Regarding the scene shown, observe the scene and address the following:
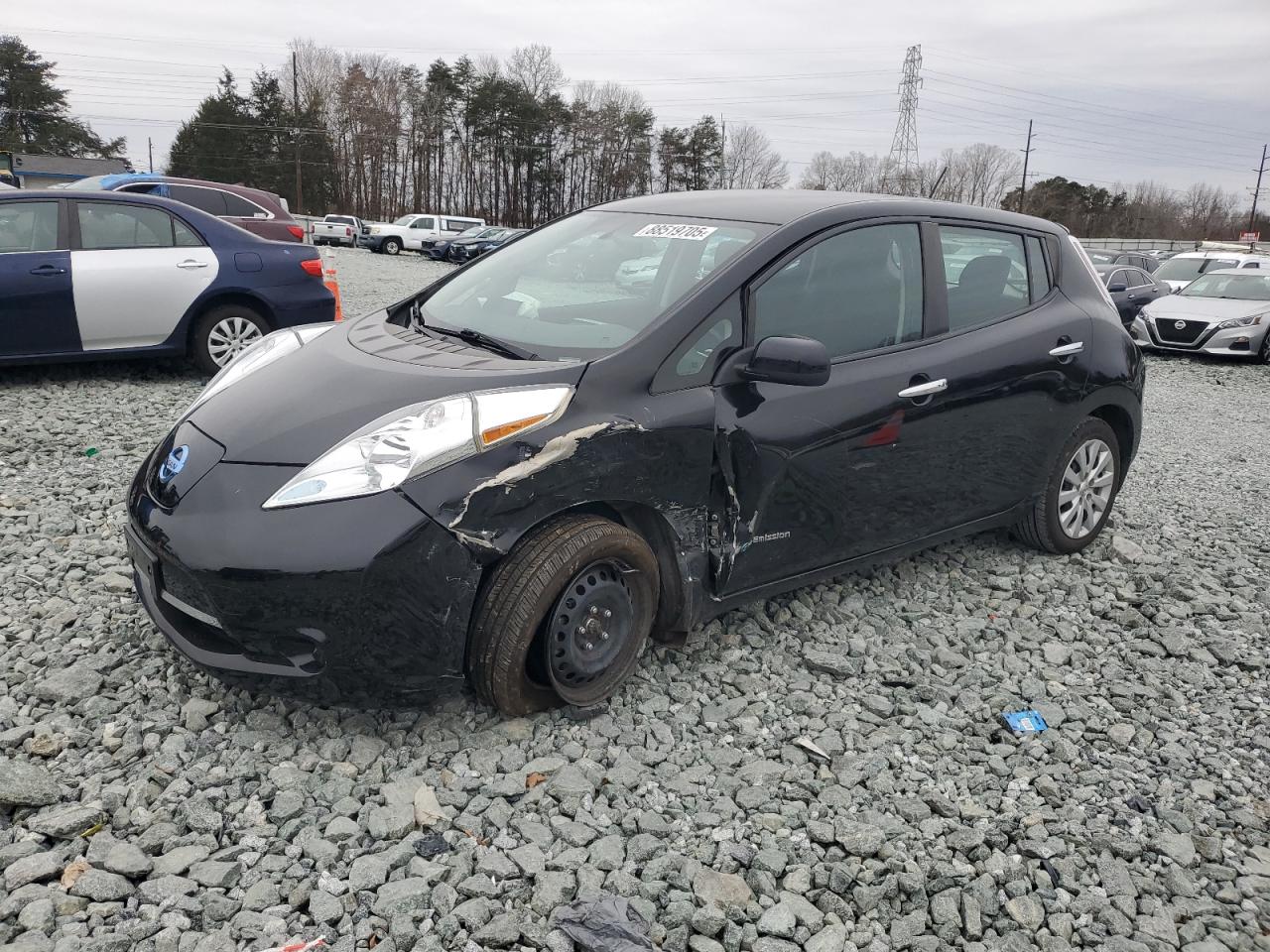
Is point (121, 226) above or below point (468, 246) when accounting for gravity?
below

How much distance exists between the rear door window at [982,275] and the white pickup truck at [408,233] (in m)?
34.2

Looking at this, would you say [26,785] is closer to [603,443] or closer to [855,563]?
[603,443]

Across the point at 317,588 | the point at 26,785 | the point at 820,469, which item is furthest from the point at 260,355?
the point at 820,469

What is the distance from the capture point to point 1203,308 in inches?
563

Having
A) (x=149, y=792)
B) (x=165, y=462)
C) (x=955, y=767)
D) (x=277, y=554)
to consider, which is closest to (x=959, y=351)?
(x=955, y=767)

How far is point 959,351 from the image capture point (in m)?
3.93

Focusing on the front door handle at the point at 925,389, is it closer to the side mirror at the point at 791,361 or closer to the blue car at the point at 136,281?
the side mirror at the point at 791,361

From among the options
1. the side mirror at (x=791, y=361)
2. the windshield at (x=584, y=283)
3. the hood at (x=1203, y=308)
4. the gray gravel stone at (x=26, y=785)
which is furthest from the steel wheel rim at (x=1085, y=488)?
the hood at (x=1203, y=308)

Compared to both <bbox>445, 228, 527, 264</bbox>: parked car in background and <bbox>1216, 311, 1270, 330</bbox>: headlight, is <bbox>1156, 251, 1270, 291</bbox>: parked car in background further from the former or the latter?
<bbox>445, 228, 527, 264</bbox>: parked car in background

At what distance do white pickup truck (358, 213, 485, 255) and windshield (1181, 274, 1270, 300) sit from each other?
27360mm

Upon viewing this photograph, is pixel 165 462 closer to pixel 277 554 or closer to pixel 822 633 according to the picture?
pixel 277 554

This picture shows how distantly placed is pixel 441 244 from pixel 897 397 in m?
32.6

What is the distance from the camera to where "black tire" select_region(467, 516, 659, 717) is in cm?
280

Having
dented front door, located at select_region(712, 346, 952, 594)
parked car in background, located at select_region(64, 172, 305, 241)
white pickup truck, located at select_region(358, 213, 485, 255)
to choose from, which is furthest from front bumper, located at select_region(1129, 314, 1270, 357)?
white pickup truck, located at select_region(358, 213, 485, 255)
